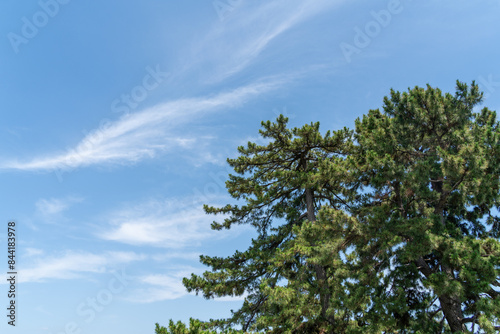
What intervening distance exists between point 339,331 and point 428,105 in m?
9.64

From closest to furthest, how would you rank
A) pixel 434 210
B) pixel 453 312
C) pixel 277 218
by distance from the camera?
1. pixel 453 312
2. pixel 434 210
3. pixel 277 218

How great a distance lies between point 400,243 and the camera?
11031mm

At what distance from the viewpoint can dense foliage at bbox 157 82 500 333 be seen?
33.0 ft

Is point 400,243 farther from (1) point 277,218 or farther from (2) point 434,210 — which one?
(1) point 277,218

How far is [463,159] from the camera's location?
32.6 ft

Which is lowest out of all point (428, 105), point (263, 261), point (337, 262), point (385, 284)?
point (385, 284)

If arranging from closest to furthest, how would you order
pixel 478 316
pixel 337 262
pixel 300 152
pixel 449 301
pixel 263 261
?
pixel 478 316 < pixel 449 301 < pixel 337 262 < pixel 263 261 < pixel 300 152

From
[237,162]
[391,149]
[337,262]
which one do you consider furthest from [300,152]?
[337,262]

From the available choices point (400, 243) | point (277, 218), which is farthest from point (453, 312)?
point (277, 218)

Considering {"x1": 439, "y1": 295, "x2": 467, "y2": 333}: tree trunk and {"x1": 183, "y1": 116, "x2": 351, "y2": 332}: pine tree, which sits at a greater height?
{"x1": 183, "y1": 116, "x2": 351, "y2": 332}: pine tree

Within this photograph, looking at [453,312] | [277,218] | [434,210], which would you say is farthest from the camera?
[277,218]

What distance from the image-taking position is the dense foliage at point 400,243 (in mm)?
10062

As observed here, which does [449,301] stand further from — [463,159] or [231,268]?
[231,268]

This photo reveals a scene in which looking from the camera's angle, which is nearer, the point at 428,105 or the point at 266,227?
the point at 428,105
